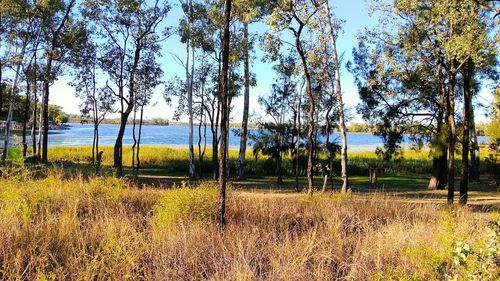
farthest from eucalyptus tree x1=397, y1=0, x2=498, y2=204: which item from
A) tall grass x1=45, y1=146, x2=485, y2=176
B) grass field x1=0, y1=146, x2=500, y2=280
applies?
tall grass x1=45, y1=146, x2=485, y2=176

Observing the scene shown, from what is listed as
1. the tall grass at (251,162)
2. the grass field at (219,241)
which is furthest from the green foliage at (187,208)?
the tall grass at (251,162)

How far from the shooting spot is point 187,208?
6.27m

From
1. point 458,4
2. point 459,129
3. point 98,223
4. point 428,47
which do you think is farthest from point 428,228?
point 459,129

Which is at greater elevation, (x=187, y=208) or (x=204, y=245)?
(x=187, y=208)

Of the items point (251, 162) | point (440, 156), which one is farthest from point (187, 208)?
point (251, 162)

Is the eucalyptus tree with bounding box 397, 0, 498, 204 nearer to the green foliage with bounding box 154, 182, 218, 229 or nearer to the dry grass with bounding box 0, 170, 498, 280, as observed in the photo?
the dry grass with bounding box 0, 170, 498, 280

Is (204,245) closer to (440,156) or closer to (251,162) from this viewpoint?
(440,156)

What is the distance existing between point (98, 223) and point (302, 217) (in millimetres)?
3649

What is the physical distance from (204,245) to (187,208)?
1589 mm

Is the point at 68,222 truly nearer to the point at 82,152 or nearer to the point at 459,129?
the point at 459,129

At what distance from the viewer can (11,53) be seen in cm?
2200

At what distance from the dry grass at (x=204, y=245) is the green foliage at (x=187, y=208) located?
0.02 metres

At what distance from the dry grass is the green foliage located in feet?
0.07

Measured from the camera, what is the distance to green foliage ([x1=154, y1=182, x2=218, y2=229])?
5855 millimetres
